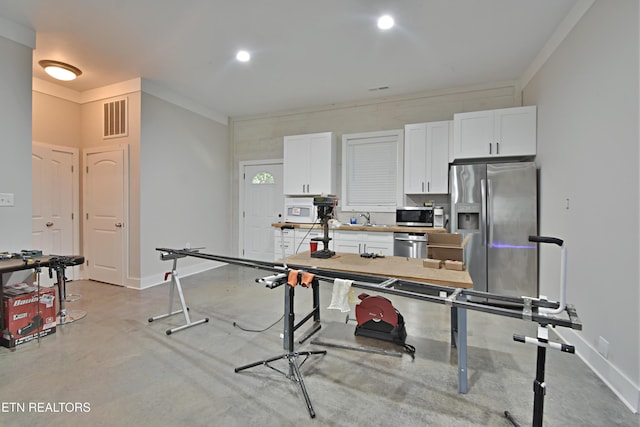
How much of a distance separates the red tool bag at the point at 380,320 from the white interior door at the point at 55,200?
4.84 m

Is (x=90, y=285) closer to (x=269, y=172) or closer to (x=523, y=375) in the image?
(x=269, y=172)

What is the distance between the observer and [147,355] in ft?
8.10

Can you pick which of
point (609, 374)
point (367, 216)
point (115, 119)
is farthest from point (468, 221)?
point (115, 119)

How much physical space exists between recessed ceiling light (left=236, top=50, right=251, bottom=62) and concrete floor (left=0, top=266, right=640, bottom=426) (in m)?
3.17

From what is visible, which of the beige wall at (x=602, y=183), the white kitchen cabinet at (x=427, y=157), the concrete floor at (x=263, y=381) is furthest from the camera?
the white kitchen cabinet at (x=427, y=157)

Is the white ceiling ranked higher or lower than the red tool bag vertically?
higher

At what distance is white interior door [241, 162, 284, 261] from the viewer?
5895mm

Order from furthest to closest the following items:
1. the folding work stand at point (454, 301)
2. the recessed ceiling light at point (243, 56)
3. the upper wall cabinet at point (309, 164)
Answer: the upper wall cabinet at point (309, 164), the recessed ceiling light at point (243, 56), the folding work stand at point (454, 301)

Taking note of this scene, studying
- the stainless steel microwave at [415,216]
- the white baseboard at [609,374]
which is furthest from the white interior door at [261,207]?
the white baseboard at [609,374]

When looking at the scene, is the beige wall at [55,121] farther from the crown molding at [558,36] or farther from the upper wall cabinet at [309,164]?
the crown molding at [558,36]

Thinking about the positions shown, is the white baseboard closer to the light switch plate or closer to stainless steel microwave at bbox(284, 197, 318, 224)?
stainless steel microwave at bbox(284, 197, 318, 224)

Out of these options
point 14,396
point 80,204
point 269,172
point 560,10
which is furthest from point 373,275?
point 80,204

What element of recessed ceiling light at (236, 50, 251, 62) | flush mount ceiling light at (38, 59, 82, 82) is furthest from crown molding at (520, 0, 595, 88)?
flush mount ceiling light at (38, 59, 82, 82)

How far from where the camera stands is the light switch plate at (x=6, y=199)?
294 centimetres
